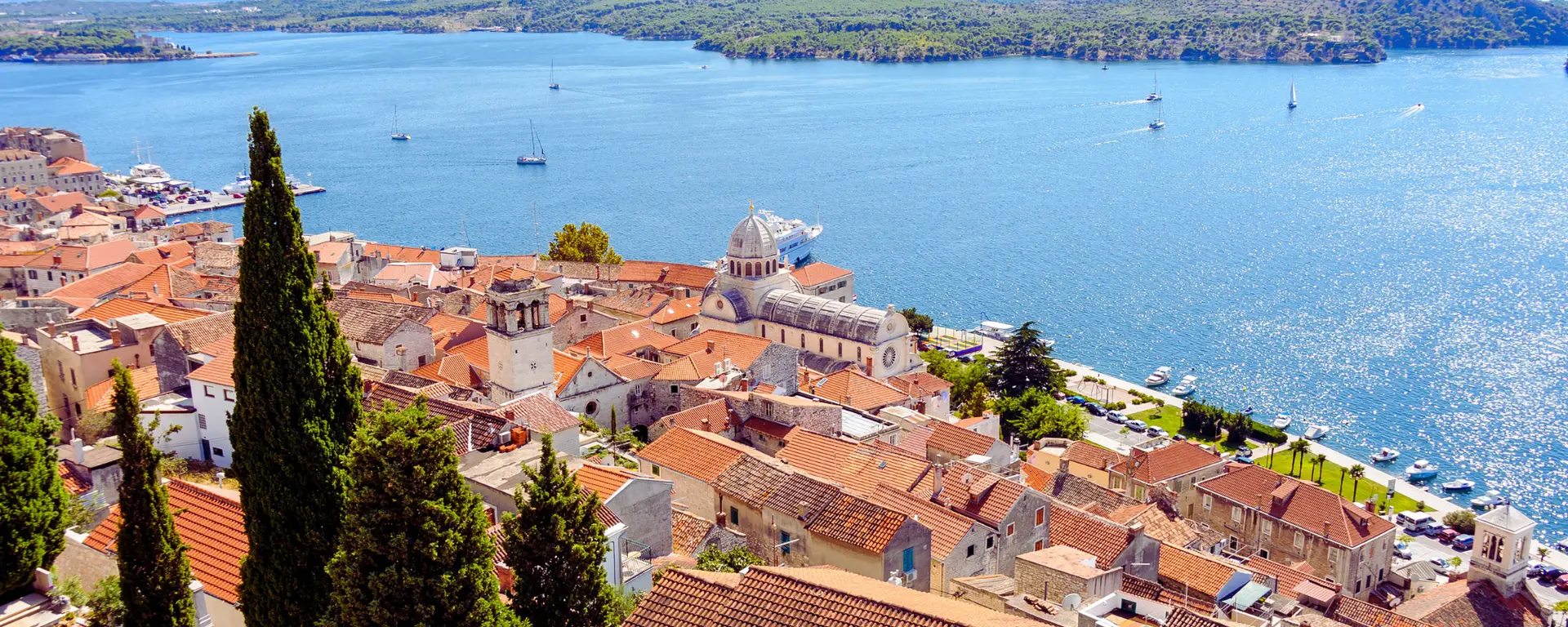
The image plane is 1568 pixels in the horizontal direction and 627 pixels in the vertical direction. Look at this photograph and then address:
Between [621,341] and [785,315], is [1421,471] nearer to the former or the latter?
[785,315]

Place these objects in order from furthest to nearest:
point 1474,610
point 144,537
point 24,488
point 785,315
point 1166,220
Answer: point 1166,220
point 785,315
point 1474,610
point 24,488
point 144,537

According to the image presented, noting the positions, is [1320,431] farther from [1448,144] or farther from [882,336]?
[1448,144]

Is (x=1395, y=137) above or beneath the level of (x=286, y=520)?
beneath

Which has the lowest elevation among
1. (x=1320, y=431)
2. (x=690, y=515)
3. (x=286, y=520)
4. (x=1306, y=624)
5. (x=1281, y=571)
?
(x=1320, y=431)

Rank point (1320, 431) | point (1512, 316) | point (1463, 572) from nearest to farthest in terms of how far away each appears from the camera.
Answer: point (1463, 572) < point (1320, 431) < point (1512, 316)

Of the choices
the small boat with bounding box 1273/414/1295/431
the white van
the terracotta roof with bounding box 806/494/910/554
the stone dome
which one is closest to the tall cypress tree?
the terracotta roof with bounding box 806/494/910/554

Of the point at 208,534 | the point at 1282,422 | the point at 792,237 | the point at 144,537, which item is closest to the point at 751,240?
the point at 1282,422

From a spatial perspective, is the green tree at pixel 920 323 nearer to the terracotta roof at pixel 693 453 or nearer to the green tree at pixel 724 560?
the terracotta roof at pixel 693 453

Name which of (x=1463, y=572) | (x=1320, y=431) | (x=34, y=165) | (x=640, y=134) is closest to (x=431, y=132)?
(x=640, y=134)
